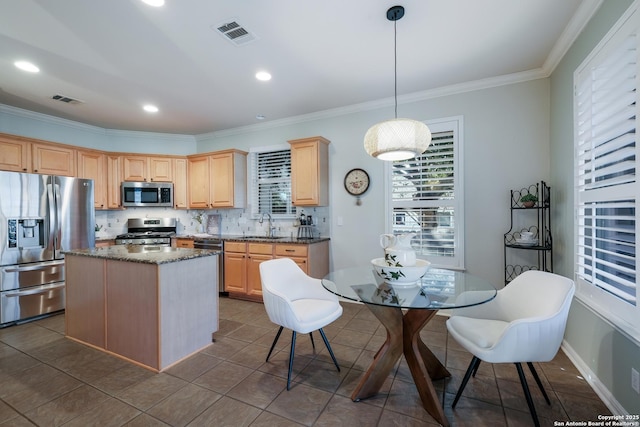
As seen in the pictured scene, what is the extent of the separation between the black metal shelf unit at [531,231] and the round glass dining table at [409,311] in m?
1.28

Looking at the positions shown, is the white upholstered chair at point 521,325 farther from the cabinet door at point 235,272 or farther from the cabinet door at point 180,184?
the cabinet door at point 180,184

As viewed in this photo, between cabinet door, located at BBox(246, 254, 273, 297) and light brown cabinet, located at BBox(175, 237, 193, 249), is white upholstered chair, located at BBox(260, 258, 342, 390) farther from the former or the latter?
light brown cabinet, located at BBox(175, 237, 193, 249)

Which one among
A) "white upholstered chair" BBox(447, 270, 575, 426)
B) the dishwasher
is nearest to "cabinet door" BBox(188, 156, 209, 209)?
the dishwasher

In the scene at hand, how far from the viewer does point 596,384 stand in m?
1.92

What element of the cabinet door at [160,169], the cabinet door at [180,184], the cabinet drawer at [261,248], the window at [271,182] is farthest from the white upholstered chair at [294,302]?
the cabinet door at [160,169]

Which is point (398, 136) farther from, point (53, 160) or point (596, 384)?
point (53, 160)

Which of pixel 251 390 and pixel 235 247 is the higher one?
pixel 235 247

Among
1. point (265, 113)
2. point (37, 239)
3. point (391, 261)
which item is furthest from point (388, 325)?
point (37, 239)

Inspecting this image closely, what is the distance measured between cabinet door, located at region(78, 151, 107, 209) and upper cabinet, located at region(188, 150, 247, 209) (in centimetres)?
125

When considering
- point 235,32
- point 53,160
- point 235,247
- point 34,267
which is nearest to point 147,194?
point 53,160

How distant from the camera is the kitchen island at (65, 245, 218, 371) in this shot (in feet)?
7.32

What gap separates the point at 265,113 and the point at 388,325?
11.4 feet

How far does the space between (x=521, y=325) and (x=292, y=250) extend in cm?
271

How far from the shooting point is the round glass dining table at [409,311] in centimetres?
164
